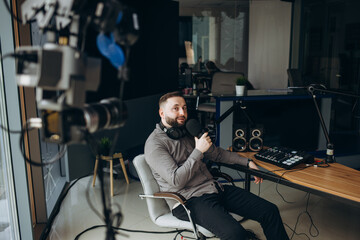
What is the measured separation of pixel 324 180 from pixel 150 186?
46.8 inches

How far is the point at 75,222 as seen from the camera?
3.16 m

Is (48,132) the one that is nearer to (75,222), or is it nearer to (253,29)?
(75,222)

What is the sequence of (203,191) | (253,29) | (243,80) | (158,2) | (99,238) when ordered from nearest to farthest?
(203,191)
(99,238)
(243,80)
(158,2)
(253,29)

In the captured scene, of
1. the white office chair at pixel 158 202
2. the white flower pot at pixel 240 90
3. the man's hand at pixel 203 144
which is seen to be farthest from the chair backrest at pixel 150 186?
the white flower pot at pixel 240 90

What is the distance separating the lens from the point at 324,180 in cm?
216

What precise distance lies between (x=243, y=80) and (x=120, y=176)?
80.6 inches

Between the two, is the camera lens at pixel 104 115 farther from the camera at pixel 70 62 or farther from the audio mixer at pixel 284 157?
the audio mixer at pixel 284 157

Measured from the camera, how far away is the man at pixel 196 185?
7.10ft

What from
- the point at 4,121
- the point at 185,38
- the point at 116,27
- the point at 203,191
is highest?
the point at 185,38

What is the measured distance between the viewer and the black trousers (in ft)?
6.81

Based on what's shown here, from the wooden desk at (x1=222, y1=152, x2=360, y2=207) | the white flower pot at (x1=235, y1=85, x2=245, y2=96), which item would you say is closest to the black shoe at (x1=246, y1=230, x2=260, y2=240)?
the wooden desk at (x1=222, y1=152, x2=360, y2=207)

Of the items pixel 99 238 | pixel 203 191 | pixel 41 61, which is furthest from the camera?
pixel 99 238

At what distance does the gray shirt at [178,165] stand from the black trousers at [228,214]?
9cm

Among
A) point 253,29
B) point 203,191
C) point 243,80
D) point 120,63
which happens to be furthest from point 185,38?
point 120,63
